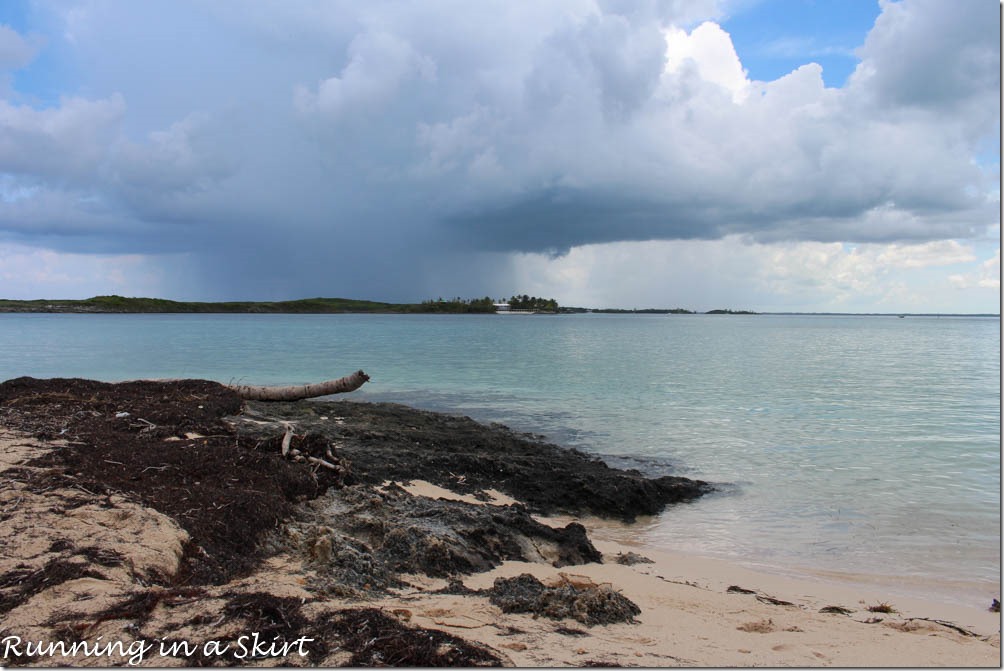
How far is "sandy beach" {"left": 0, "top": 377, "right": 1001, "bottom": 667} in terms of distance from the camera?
378 cm

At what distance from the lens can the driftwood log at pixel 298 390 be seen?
60.6 ft

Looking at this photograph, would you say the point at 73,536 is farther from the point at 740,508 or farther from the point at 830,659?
the point at 740,508

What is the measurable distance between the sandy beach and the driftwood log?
420 inches

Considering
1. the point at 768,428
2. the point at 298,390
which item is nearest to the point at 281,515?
the point at 298,390

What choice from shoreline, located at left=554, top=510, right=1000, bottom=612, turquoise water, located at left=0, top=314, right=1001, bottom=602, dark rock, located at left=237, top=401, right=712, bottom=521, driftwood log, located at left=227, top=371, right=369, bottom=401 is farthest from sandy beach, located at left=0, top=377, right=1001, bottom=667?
driftwood log, located at left=227, top=371, right=369, bottom=401

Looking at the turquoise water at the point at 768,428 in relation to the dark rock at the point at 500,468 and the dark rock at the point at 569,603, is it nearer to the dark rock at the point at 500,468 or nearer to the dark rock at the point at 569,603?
the dark rock at the point at 500,468

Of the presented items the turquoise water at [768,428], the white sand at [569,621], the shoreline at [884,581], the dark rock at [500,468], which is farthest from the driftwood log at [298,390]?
the shoreline at [884,581]

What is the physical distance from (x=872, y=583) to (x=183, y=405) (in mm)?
13343

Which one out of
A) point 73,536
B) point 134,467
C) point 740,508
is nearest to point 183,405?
point 134,467

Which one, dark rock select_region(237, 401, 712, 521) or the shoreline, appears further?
dark rock select_region(237, 401, 712, 521)

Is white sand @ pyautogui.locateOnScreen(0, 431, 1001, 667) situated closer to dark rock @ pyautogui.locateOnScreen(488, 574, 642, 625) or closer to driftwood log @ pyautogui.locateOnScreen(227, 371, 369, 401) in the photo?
dark rock @ pyautogui.locateOnScreen(488, 574, 642, 625)

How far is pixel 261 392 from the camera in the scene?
61.2ft

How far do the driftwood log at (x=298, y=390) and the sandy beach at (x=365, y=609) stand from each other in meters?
10.7

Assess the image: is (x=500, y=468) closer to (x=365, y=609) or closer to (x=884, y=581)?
(x=884, y=581)
